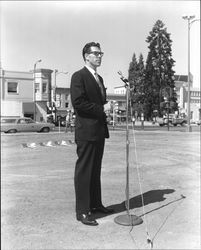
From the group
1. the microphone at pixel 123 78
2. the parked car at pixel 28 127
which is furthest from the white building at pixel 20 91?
the parked car at pixel 28 127

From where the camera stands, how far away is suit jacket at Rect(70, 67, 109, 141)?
9.78 feet

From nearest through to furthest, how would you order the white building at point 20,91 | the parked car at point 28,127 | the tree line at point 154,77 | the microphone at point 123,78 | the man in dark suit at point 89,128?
the tree line at point 154,77
the microphone at point 123,78
the man in dark suit at point 89,128
the white building at point 20,91
the parked car at point 28,127

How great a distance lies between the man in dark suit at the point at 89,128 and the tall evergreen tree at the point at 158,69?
0.44 m

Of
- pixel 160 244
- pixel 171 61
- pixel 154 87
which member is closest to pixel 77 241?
pixel 160 244

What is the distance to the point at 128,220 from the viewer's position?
3314mm

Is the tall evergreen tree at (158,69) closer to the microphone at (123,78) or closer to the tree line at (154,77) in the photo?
the tree line at (154,77)

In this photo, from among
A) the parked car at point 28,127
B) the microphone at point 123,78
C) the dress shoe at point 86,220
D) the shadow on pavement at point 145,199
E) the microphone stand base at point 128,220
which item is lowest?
the shadow on pavement at point 145,199

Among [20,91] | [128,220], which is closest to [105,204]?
[128,220]

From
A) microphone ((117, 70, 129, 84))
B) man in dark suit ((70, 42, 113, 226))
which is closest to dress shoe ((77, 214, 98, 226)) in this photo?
man in dark suit ((70, 42, 113, 226))

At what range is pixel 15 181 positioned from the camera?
17.5ft

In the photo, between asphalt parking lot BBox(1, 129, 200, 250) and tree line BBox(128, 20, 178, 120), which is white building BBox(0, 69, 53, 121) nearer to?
tree line BBox(128, 20, 178, 120)

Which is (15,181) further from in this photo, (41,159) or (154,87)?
(154,87)

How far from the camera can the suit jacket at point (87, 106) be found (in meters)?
2.98

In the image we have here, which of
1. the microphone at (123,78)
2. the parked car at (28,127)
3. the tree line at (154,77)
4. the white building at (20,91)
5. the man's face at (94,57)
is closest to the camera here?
the tree line at (154,77)
